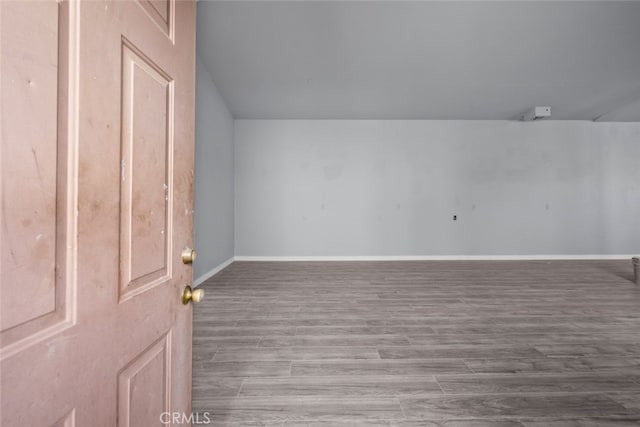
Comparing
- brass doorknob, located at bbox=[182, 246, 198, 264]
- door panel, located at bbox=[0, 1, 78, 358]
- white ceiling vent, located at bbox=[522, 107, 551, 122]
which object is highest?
white ceiling vent, located at bbox=[522, 107, 551, 122]

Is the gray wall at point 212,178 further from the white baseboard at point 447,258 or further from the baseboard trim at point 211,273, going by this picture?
the white baseboard at point 447,258

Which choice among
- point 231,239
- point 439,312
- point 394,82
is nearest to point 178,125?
point 439,312

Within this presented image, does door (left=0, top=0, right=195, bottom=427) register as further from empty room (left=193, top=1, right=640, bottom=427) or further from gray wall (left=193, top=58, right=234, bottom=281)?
gray wall (left=193, top=58, right=234, bottom=281)

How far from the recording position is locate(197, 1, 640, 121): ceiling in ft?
9.90

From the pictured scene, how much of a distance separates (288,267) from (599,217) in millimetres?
7187

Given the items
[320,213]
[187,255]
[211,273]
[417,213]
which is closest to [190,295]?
[187,255]

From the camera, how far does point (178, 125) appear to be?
33.7 inches

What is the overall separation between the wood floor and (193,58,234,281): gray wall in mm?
811

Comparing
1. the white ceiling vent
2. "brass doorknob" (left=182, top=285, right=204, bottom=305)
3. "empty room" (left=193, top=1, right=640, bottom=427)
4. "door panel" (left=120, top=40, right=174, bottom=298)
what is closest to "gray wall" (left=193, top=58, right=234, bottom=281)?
"empty room" (left=193, top=1, right=640, bottom=427)

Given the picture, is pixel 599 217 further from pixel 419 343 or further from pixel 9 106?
pixel 9 106

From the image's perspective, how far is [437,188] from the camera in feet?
20.1

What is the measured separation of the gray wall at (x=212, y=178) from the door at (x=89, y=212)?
316cm

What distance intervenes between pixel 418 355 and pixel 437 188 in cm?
489

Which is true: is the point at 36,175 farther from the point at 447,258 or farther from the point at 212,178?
the point at 447,258
